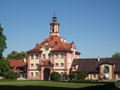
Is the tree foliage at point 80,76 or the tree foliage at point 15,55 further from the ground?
the tree foliage at point 15,55

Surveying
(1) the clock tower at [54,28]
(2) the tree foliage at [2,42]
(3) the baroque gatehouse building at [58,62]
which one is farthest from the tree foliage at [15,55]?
(2) the tree foliage at [2,42]

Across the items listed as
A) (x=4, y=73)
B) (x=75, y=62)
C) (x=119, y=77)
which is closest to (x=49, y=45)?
(x=75, y=62)

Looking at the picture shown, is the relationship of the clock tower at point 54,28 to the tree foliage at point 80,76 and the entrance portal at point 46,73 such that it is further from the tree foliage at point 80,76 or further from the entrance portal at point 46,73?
the tree foliage at point 80,76

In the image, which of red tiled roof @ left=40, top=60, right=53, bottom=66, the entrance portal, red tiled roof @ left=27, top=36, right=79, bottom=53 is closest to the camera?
red tiled roof @ left=40, top=60, right=53, bottom=66

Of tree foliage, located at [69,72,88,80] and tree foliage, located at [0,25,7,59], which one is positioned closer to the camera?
tree foliage, located at [0,25,7,59]

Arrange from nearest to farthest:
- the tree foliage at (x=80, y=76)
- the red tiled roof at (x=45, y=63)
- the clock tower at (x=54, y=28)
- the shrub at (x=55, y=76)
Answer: the tree foliage at (x=80, y=76) < the shrub at (x=55, y=76) < the red tiled roof at (x=45, y=63) < the clock tower at (x=54, y=28)

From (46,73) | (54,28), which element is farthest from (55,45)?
(46,73)

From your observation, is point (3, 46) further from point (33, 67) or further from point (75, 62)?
point (75, 62)

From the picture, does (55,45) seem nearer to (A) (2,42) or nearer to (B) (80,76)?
(B) (80,76)

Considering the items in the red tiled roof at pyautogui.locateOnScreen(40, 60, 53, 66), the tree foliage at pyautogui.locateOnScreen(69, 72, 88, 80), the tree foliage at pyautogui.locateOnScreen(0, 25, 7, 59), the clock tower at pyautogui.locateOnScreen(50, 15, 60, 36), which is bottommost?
the tree foliage at pyautogui.locateOnScreen(69, 72, 88, 80)

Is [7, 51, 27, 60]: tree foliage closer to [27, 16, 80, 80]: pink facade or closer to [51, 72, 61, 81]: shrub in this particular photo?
[27, 16, 80, 80]: pink facade

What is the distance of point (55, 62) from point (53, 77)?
5459mm

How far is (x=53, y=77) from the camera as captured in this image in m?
70.0

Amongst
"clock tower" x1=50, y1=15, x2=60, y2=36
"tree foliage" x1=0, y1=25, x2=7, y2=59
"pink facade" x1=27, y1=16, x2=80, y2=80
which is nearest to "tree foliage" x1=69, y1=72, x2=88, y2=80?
"pink facade" x1=27, y1=16, x2=80, y2=80
